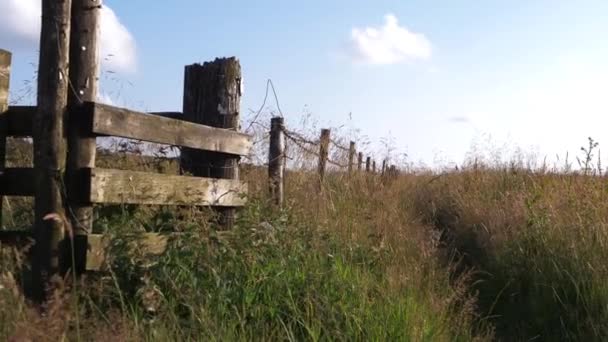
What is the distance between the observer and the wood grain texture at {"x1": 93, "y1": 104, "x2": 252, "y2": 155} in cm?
471

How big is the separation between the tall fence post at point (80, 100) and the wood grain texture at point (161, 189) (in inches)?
4.7

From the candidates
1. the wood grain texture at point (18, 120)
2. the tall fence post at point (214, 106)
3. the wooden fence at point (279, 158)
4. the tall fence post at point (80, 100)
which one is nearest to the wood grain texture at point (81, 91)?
the tall fence post at point (80, 100)

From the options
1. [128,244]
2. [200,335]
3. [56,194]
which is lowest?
[200,335]

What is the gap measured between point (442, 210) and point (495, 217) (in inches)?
86.2

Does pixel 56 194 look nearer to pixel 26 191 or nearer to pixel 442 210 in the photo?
pixel 26 191

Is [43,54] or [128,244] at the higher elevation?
[43,54]

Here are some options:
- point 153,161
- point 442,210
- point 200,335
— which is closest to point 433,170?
point 442,210

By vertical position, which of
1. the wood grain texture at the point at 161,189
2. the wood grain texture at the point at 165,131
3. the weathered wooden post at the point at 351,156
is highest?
the weathered wooden post at the point at 351,156

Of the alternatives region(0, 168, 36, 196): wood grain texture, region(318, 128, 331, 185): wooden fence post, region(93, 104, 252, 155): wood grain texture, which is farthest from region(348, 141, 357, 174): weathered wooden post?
region(0, 168, 36, 196): wood grain texture

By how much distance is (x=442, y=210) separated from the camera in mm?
10727

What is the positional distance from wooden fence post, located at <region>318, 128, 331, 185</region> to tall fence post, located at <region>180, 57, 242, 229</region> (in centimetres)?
240

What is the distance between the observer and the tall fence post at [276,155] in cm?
754

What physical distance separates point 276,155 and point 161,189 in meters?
2.78

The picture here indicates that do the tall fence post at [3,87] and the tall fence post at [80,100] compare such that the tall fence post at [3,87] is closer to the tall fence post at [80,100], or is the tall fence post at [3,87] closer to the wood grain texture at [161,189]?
the tall fence post at [80,100]
